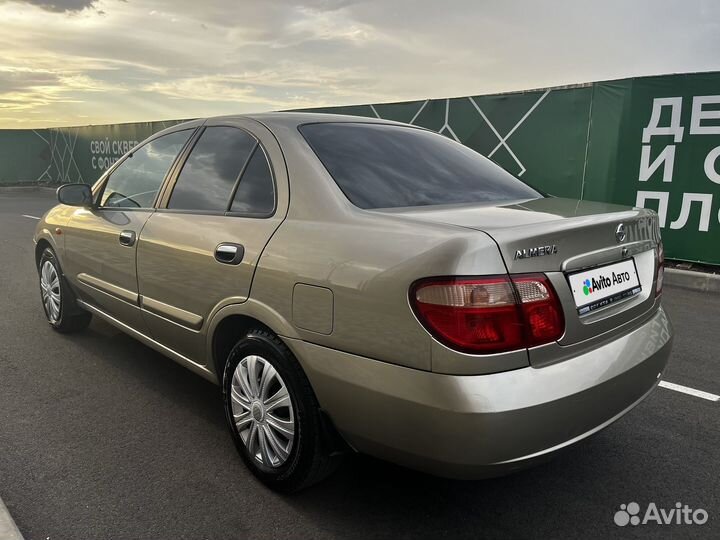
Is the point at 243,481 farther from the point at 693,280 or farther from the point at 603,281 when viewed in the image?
the point at 693,280

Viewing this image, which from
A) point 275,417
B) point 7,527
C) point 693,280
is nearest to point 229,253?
point 275,417

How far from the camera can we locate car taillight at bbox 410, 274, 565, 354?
1864 millimetres

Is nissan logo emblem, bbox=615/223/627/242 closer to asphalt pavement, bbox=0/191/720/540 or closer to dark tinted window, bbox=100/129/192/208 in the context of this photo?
asphalt pavement, bbox=0/191/720/540

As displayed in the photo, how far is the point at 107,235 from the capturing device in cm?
371

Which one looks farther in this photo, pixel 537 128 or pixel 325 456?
pixel 537 128

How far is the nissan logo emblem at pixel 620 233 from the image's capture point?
89.4 inches

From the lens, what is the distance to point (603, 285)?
2.19 meters

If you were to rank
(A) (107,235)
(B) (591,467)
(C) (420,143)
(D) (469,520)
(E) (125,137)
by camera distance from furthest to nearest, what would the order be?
(E) (125,137) < (A) (107,235) < (C) (420,143) < (B) (591,467) < (D) (469,520)

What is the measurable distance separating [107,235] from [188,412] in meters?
1.28

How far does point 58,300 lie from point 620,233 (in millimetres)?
4225

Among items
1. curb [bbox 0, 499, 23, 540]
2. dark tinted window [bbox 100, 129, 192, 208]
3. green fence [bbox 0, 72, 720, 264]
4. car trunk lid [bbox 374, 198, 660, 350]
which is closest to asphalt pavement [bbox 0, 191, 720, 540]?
curb [bbox 0, 499, 23, 540]

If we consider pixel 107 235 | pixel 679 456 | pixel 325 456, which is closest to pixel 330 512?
pixel 325 456

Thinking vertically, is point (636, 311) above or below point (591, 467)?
above

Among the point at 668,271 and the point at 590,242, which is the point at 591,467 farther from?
the point at 668,271
